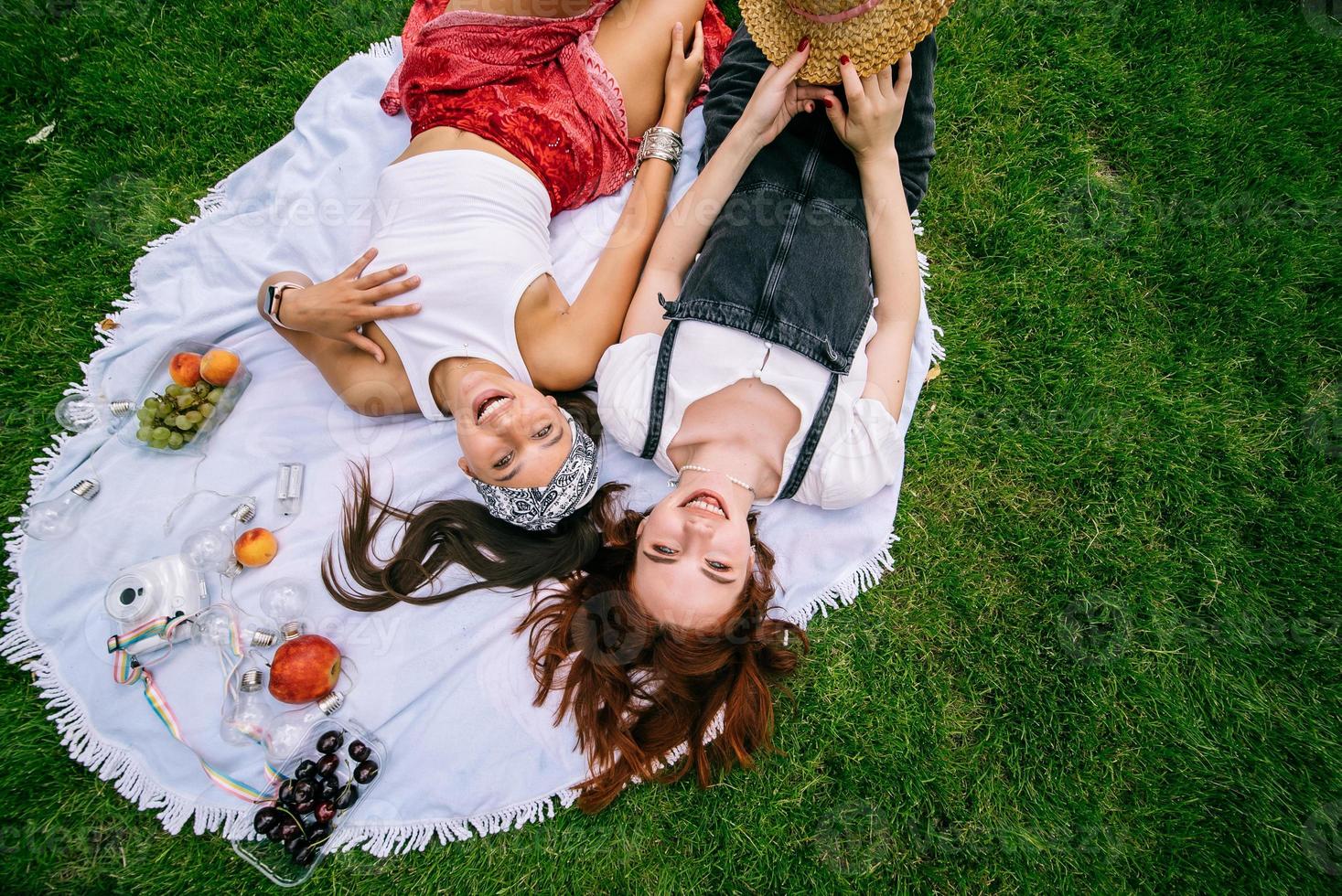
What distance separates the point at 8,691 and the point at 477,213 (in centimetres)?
311

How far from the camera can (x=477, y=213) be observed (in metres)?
2.94

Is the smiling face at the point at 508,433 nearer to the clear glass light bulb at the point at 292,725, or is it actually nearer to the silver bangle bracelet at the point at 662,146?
the clear glass light bulb at the point at 292,725

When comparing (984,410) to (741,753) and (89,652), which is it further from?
(89,652)

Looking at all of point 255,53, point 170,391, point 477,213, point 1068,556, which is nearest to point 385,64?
point 255,53

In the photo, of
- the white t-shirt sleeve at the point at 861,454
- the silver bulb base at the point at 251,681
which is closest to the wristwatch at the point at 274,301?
the silver bulb base at the point at 251,681

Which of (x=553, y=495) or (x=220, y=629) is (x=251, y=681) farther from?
(x=553, y=495)

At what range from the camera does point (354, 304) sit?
2.89m

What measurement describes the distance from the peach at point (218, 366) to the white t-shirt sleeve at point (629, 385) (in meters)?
1.91

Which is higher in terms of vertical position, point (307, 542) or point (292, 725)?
point (307, 542)

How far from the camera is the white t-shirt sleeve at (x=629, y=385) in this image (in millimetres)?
2922

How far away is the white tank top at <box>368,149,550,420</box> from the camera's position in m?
2.86

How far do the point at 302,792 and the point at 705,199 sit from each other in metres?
3.19

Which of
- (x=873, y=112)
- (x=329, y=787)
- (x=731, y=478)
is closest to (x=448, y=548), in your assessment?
(x=329, y=787)

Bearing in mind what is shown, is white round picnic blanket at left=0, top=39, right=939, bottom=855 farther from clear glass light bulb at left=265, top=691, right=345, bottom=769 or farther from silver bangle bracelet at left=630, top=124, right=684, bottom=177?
silver bangle bracelet at left=630, top=124, right=684, bottom=177
